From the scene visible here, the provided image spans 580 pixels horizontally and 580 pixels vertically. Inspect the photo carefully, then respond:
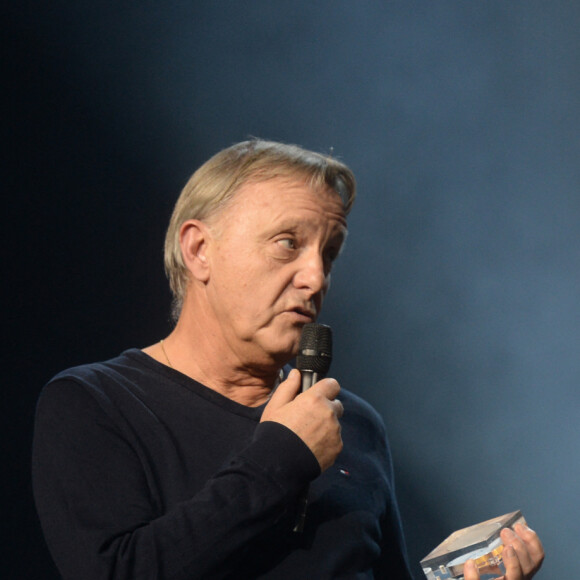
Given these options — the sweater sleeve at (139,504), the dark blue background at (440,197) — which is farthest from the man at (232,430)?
the dark blue background at (440,197)

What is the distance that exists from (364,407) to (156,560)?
2.58ft

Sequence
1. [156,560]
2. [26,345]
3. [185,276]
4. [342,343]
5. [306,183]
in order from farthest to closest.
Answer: [342,343], [26,345], [185,276], [306,183], [156,560]

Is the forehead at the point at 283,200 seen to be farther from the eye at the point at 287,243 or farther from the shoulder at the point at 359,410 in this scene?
the shoulder at the point at 359,410

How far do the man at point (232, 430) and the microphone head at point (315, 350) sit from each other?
3cm

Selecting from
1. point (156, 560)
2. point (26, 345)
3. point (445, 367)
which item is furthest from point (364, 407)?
point (445, 367)

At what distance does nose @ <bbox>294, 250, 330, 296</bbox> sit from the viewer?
61.9 inches

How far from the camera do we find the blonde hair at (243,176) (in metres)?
1.65

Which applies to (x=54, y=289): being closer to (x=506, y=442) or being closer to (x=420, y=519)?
(x=420, y=519)

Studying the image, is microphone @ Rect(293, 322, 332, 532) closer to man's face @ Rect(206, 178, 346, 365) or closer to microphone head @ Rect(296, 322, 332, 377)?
microphone head @ Rect(296, 322, 332, 377)

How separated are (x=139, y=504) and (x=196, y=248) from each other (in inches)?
23.4

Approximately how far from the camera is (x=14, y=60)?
219 cm

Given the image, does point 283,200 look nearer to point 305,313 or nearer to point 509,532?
point 305,313

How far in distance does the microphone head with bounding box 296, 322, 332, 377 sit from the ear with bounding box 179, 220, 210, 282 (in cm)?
33

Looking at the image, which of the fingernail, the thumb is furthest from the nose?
the fingernail
